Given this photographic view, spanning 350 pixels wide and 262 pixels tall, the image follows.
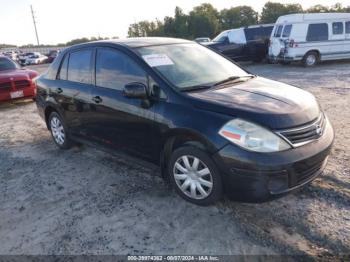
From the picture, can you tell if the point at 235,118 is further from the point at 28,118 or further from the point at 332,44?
the point at 332,44

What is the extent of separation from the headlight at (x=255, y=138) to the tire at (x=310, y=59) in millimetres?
12537

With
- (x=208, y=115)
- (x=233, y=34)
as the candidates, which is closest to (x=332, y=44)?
(x=233, y=34)

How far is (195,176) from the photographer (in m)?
3.41

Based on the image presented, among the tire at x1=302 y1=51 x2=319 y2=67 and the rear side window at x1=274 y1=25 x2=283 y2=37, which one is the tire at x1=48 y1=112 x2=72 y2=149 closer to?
the rear side window at x1=274 y1=25 x2=283 y2=37

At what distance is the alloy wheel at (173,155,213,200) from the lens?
131 inches

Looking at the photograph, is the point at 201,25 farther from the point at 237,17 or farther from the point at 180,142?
the point at 180,142

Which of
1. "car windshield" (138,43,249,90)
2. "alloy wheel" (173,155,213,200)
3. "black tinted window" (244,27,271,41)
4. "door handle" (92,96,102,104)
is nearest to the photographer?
"alloy wheel" (173,155,213,200)

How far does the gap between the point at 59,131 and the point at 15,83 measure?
4.80m

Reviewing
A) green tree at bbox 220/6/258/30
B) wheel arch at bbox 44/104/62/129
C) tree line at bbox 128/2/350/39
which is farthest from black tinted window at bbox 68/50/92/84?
green tree at bbox 220/6/258/30

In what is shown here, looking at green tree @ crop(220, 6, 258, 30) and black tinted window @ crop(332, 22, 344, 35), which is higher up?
green tree @ crop(220, 6, 258, 30)

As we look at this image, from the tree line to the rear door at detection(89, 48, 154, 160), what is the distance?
2119 inches

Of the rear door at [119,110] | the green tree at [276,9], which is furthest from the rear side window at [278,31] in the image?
the green tree at [276,9]

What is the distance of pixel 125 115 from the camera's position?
3.98m

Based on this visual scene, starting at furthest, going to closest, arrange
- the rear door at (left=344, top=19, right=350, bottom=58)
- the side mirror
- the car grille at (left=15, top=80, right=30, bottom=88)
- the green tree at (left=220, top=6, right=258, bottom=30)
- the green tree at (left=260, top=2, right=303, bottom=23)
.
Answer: the green tree at (left=220, top=6, right=258, bottom=30)
the green tree at (left=260, top=2, right=303, bottom=23)
the rear door at (left=344, top=19, right=350, bottom=58)
the car grille at (left=15, top=80, right=30, bottom=88)
the side mirror
